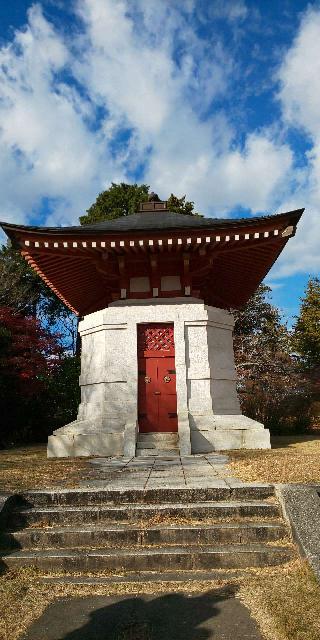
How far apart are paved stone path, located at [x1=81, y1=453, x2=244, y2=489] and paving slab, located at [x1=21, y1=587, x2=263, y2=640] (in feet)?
5.01

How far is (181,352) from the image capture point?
884 cm

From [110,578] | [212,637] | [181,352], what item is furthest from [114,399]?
[212,637]

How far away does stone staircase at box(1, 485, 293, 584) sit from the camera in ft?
11.9

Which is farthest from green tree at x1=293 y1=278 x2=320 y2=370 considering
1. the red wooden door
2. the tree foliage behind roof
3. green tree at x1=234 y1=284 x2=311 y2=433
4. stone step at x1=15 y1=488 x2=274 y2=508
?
stone step at x1=15 y1=488 x2=274 y2=508

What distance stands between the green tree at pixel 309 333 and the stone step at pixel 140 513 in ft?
59.8

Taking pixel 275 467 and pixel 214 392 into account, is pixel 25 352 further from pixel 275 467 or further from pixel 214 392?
pixel 275 467

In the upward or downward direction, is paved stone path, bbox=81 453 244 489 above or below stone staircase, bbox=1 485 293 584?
above

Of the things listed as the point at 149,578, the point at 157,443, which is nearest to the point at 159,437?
the point at 157,443

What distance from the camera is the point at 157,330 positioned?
9203 millimetres

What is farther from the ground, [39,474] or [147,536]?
[39,474]

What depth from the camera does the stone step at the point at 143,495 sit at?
4.48 meters

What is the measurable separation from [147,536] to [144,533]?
38mm

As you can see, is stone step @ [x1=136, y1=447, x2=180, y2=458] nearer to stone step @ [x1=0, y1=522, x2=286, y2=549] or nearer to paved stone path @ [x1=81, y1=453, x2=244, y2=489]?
paved stone path @ [x1=81, y1=453, x2=244, y2=489]

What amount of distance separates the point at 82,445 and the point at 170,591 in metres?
5.32
